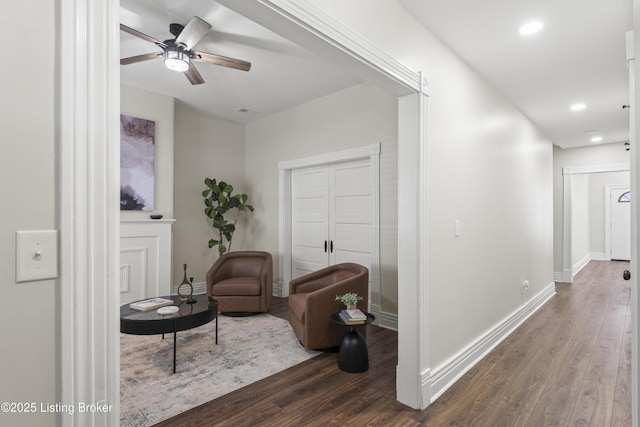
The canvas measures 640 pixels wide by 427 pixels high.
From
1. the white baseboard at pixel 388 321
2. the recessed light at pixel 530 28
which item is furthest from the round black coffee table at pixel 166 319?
the recessed light at pixel 530 28

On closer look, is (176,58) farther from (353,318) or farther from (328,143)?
(353,318)

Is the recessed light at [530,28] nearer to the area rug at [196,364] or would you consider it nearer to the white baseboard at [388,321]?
the white baseboard at [388,321]

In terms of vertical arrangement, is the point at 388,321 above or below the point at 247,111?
below

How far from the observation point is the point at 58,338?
824 millimetres

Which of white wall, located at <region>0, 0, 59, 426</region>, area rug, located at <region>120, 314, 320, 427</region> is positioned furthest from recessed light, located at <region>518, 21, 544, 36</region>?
area rug, located at <region>120, 314, 320, 427</region>

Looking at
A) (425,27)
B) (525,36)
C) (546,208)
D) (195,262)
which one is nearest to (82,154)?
(425,27)

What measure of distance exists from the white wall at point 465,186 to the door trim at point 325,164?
1213 mm

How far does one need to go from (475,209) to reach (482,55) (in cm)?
131

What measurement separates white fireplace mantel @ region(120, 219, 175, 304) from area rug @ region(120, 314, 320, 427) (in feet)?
2.78

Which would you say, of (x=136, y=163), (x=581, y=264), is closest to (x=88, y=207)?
(x=136, y=163)

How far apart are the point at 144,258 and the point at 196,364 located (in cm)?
196

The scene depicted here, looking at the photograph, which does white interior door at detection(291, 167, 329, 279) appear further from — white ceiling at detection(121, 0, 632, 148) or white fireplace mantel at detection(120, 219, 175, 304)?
white fireplace mantel at detection(120, 219, 175, 304)

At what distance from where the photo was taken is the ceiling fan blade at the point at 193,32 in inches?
95.6

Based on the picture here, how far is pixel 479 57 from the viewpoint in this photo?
9.32ft
